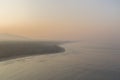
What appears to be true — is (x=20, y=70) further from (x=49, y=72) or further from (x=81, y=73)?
(x=81, y=73)

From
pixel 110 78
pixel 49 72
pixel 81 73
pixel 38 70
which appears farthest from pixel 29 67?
pixel 110 78

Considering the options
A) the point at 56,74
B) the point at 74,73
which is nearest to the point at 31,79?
the point at 56,74

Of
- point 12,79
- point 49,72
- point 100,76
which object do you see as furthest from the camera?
point 49,72

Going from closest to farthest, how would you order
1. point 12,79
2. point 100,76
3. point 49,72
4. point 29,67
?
point 12,79 → point 100,76 → point 49,72 → point 29,67

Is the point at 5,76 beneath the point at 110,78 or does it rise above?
above

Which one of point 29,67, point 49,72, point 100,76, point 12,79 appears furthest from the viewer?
point 29,67

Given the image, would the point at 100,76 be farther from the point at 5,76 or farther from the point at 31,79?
the point at 5,76

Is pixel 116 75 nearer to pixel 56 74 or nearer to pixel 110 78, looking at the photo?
pixel 110 78

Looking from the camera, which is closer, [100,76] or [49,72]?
[100,76]

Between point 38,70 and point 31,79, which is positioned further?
point 38,70
